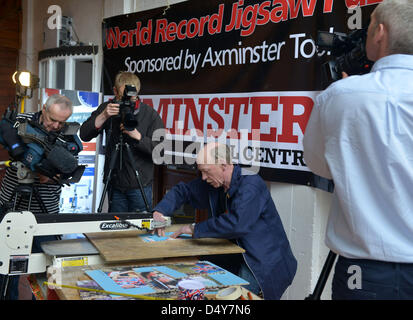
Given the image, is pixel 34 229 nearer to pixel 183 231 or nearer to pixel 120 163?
pixel 183 231

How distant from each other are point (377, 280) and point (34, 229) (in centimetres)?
127

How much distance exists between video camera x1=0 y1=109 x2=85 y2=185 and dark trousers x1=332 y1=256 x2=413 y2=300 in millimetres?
1525

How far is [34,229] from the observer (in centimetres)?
174

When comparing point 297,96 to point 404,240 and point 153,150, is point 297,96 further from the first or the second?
point 404,240

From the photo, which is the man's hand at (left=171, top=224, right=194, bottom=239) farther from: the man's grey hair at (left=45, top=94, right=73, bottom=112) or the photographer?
the man's grey hair at (left=45, top=94, right=73, bottom=112)

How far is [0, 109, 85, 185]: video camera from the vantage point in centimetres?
219

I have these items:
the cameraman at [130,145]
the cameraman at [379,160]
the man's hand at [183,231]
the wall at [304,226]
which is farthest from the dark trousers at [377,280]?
the cameraman at [130,145]

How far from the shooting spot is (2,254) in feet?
5.46

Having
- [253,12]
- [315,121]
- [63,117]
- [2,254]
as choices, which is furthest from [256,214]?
[253,12]

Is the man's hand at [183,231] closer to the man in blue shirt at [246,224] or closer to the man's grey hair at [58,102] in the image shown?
the man in blue shirt at [246,224]

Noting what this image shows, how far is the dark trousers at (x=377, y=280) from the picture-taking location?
1.08m

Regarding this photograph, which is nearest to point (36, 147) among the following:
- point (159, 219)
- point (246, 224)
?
point (159, 219)

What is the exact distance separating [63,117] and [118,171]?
1.82ft

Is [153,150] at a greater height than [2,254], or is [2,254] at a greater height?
[153,150]
